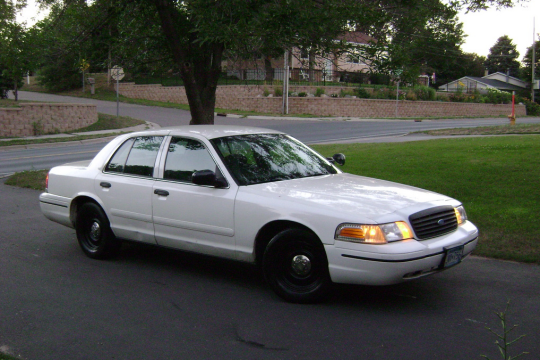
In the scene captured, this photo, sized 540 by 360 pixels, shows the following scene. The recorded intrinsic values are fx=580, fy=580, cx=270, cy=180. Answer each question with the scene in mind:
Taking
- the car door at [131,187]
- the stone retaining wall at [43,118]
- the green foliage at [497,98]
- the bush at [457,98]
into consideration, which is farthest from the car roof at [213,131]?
the green foliage at [497,98]

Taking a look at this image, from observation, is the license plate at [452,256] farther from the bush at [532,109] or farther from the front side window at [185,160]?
the bush at [532,109]

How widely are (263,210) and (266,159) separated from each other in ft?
3.13

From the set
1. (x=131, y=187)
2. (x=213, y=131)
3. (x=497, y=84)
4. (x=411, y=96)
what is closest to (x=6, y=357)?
(x=131, y=187)

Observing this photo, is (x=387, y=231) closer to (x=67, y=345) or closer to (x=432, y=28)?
(x=67, y=345)

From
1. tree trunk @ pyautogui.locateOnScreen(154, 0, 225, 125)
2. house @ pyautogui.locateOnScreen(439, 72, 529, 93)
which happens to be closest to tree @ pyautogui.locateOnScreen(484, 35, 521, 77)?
house @ pyautogui.locateOnScreen(439, 72, 529, 93)

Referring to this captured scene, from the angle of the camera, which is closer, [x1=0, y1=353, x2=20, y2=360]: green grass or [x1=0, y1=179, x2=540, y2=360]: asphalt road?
[x1=0, y1=353, x2=20, y2=360]: green grass

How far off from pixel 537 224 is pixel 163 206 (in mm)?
4742

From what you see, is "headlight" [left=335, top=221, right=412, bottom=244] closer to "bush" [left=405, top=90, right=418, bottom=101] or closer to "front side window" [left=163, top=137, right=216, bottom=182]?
"front side window" [left=163, top=137, right=216, bottom=182]

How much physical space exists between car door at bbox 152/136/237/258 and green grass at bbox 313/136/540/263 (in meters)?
3.16

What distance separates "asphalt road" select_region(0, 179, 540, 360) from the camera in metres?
4.20

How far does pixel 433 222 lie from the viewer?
5.07 m

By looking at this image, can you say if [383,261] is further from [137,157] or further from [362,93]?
[362,93]

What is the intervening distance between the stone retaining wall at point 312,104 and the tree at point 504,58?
155ft

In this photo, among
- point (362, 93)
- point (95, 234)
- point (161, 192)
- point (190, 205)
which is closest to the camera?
point (190, 205)
